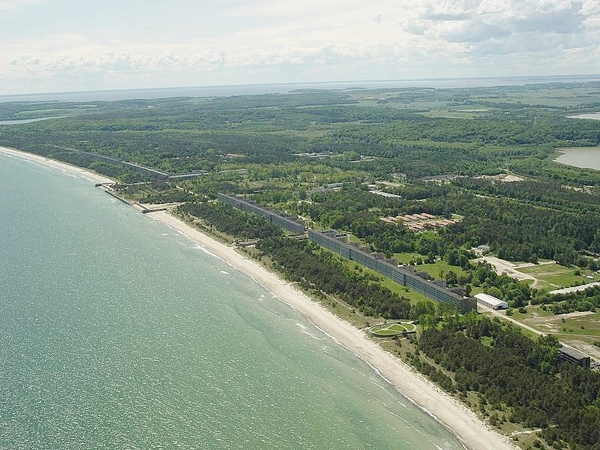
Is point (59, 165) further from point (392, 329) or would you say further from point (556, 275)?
point (556, 275)

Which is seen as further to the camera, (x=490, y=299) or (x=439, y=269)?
(x=439, y=269)

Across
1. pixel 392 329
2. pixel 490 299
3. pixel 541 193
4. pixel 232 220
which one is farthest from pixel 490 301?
pixel 541 193

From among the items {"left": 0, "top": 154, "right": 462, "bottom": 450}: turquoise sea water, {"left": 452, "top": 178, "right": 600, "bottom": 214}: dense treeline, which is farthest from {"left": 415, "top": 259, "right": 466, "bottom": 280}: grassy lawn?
{"left": 452, "top": 178, "right": 600, "bottom": 214}: dense treeline

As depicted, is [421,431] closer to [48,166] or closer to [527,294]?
[527,294]

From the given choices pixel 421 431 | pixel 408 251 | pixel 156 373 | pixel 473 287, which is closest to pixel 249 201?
pixel 408 251

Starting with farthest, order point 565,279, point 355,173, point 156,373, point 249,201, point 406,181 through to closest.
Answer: point 355,173 → point 406,181 → point 249,201 → point 565,279 → point 156,373

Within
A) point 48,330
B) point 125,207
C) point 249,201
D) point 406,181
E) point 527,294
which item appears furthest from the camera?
point 406,181

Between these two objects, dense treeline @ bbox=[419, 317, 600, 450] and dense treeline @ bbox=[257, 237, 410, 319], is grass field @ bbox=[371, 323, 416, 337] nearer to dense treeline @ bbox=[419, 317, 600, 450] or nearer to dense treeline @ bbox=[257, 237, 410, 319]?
dense treeline @ bbox=[257, 237, 410, 319]
